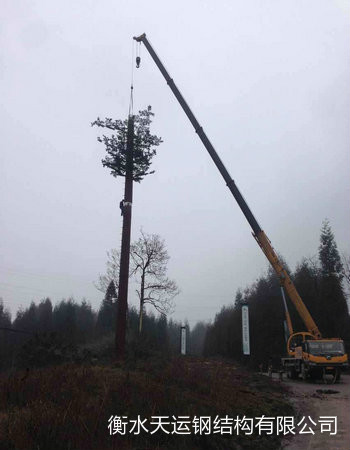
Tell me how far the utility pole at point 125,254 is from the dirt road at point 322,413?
24.1 ft

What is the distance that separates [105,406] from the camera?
26.2 ft

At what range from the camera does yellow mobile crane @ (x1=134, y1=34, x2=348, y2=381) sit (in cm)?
2030

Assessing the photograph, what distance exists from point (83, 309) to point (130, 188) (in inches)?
3316

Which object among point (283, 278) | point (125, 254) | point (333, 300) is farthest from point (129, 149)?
point (333, 300)

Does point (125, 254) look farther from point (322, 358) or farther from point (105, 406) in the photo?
point (322, 358)

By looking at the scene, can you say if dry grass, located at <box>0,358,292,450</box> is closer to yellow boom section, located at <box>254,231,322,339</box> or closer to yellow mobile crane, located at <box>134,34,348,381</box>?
yellow mobile crane, located at <box>134,34,348,381</box>

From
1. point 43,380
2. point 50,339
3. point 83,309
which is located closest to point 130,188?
point 50,339

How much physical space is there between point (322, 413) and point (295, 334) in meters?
11.0

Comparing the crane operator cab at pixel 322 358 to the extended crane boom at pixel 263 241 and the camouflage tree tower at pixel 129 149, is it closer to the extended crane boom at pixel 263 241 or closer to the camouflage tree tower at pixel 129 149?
the extended crane boom at pixel 263 241

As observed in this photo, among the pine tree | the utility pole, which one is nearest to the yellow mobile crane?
the utility pole

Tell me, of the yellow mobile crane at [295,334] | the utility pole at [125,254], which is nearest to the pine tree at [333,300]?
the yellow mobile crane at [295,334]

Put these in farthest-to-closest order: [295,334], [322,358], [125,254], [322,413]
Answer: [295,334] → [322,358] → [125,254] → [322,413]

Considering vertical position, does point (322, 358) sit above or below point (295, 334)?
below

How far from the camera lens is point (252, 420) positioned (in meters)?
9.12
